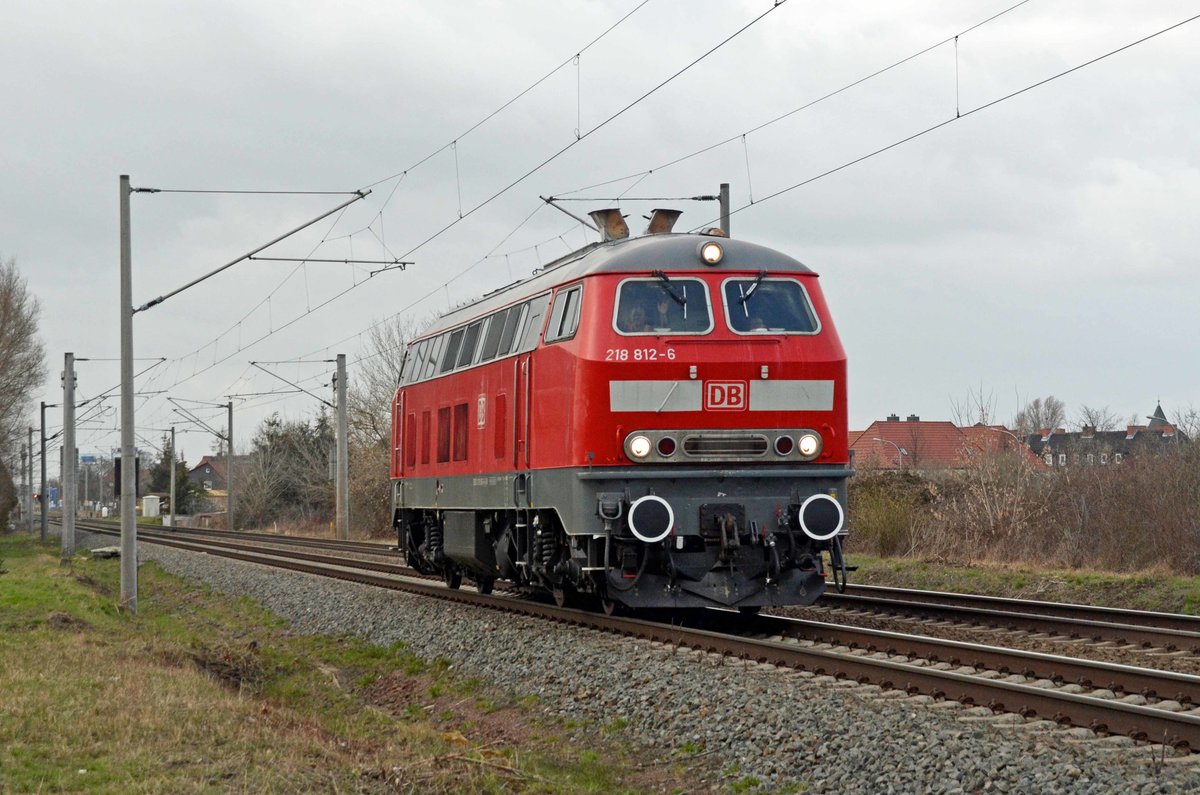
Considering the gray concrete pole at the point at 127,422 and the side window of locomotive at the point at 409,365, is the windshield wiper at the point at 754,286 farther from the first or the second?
the gray concrete pole at the point at 127,422

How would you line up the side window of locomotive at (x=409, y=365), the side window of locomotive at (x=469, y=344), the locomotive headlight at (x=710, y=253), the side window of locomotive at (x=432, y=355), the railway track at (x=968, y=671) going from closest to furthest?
the railway track at (x=968, y=671), the locomotive headlight at (x=710, y=253), the side window of locomotive at (x=469, y=344), the side window of locomotive at (x=432, y=355), the side window of locomotive at (x=409, y=365)

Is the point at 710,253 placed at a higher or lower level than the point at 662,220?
lower

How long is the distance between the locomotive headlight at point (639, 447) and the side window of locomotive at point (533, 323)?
6.90 ft

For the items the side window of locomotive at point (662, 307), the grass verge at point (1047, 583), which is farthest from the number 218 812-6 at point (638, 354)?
the grass verge at point (1047, 583)

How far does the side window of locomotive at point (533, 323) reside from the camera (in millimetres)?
14719

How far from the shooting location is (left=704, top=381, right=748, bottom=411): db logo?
43.3ft

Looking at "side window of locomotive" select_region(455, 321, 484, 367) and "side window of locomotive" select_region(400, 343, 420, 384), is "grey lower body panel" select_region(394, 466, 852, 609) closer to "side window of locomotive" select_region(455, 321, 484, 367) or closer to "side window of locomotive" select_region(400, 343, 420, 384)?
"side window of locomotive" select_region(455, 321, 484, 367)

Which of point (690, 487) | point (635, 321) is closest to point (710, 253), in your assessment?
point (635, 321)

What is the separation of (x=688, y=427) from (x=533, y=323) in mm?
2659

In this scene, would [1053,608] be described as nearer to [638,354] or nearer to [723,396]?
[723,396]

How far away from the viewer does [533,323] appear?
49.2 feet

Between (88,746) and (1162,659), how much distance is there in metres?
8.32

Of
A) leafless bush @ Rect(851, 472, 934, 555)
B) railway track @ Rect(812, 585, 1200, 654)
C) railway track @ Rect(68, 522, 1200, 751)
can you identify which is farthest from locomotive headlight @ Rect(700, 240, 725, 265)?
leafless bush @ Rect(851, 472, 934, 555)

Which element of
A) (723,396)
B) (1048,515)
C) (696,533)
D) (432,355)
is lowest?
(1048,515)
